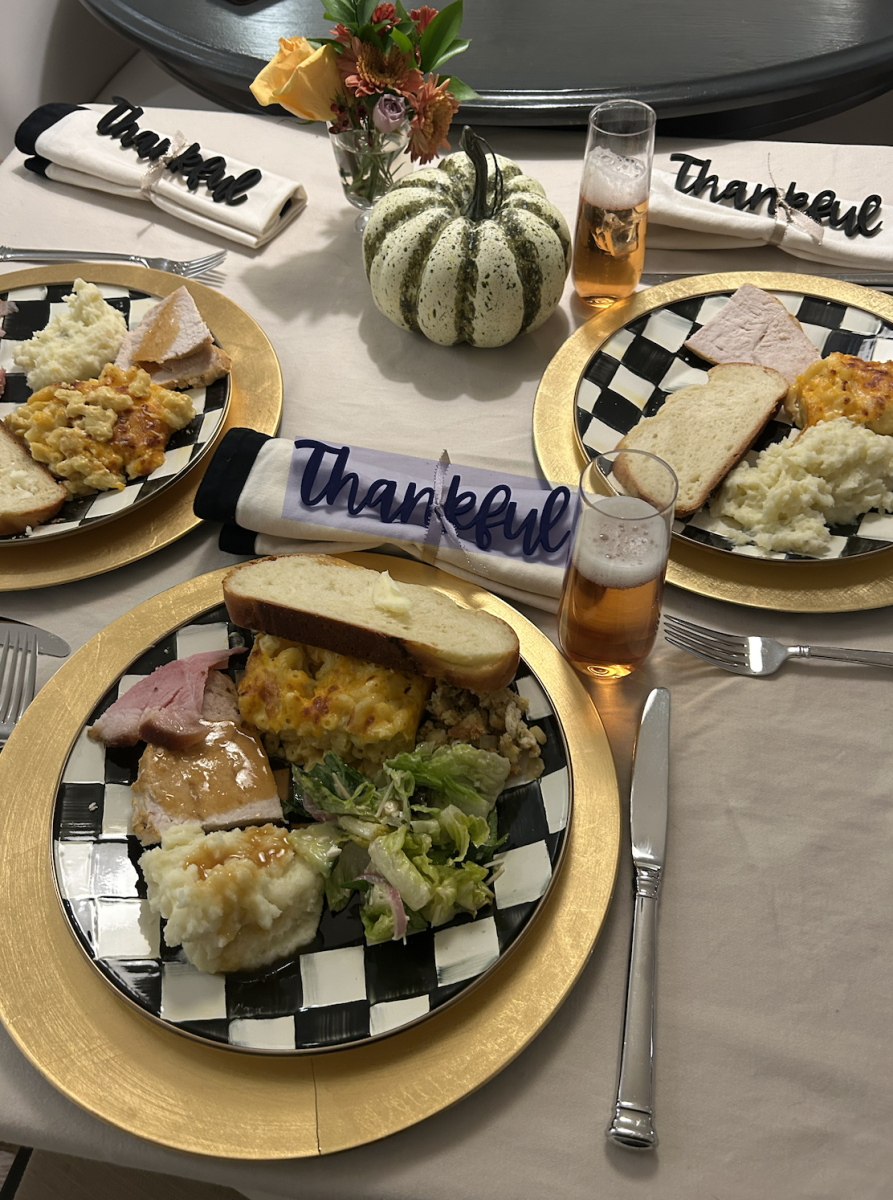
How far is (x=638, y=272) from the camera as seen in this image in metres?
1.99

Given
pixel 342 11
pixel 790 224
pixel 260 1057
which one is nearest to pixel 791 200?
pixel 790 224

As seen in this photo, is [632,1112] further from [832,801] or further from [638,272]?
[638,272]

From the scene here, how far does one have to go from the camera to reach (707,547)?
1.53 meters

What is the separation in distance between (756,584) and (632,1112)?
0.86 meters

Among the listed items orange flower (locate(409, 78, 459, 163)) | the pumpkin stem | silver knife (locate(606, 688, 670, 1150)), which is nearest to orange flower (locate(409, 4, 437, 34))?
orange flower (locate(409, 78, 459, 163))

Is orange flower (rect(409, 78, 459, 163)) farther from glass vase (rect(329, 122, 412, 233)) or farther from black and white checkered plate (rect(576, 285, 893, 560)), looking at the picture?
black and white checkered plate (rect(576, 285, 893, 560))

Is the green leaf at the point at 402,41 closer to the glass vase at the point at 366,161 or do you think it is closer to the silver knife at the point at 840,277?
the glass vase at the point at 366,161

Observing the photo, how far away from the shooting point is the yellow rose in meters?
1.97

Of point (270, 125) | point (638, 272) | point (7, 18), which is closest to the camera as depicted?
point (638, 272)

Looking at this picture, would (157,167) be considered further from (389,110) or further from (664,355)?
(664,355)

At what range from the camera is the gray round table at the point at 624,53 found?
97.4 inches

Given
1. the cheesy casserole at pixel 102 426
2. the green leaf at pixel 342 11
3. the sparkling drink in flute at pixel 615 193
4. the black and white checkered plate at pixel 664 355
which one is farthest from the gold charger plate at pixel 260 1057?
the green leaf at pixel 342 11

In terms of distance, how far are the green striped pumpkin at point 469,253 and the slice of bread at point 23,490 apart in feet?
2.67

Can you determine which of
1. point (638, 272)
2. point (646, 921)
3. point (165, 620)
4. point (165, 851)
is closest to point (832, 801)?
point (646, 921)
